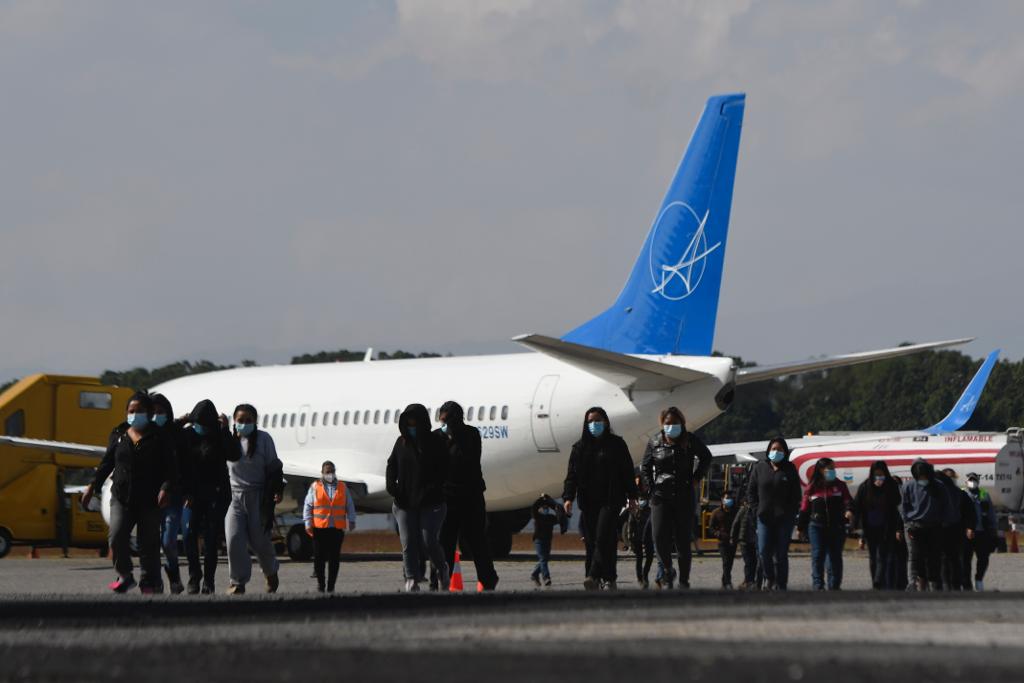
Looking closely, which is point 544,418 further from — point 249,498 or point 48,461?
point 249,498

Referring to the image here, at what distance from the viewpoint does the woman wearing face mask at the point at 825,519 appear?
19156 millimetres

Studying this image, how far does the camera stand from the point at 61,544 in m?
34.2

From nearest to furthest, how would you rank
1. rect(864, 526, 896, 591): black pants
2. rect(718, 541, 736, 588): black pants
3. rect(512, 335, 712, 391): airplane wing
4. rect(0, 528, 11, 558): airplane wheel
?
rect(864, 526, 896, 591): black pants → rect(718, 541, 736, 588): black pants → rect(512, 335, 712, 391): airplane wing → rect(0, 528, 11, 558): airplane wheel

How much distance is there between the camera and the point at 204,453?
53.5ft

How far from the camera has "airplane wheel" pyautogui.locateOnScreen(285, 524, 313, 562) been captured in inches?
1262

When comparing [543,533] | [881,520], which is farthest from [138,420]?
[543,533]

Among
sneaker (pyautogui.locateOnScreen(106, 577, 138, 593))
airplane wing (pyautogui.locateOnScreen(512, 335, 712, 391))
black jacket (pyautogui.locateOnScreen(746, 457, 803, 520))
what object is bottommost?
sneaker (pyautogui.locateOnScreen(106, 577, 138, 593))

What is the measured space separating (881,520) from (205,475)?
682cm

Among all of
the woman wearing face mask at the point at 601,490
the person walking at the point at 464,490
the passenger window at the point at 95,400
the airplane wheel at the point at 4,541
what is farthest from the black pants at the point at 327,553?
the passenger window at the point at 95,400

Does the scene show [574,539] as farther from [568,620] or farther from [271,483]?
[568,620]

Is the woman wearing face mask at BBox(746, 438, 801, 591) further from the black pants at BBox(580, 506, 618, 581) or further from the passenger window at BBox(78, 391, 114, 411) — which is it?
the passenger window at BBox(78, 391, 114, 411)

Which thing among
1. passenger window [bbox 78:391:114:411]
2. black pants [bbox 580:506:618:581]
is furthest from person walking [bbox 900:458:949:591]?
passenger window [bbox 78:391:114:411]

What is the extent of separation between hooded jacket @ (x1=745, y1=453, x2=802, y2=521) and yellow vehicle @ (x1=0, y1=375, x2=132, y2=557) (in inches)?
726

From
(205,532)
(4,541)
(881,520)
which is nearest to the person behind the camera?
(205,532)
